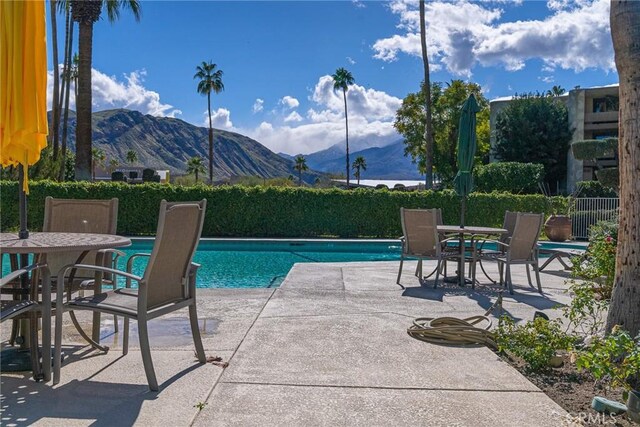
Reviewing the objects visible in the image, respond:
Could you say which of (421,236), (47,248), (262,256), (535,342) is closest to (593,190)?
(262,256)

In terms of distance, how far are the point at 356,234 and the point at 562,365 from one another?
13.7 m

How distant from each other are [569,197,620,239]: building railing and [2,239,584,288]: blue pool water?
133 inches

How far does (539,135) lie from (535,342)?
27517mm

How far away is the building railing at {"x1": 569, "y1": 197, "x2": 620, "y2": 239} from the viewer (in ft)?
57.6

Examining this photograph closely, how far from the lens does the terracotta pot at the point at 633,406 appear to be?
2385mm

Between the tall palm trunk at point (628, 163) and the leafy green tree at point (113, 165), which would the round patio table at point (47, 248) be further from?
the leafy green tree at point (113, 165)

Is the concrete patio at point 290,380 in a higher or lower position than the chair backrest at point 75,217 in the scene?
lower

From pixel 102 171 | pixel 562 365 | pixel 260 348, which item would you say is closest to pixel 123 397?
pixel 260 348

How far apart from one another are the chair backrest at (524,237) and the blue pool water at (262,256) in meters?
3.75

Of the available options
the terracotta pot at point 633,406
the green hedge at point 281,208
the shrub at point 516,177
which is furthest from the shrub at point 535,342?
the shrub at point 516,177

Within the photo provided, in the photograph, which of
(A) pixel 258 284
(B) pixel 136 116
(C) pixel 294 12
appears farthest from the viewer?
(B) pixel 136 116

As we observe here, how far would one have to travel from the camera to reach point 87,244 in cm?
300

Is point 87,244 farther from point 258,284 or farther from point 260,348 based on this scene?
point 258,284

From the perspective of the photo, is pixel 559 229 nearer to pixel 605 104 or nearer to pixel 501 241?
pixel 501 241
